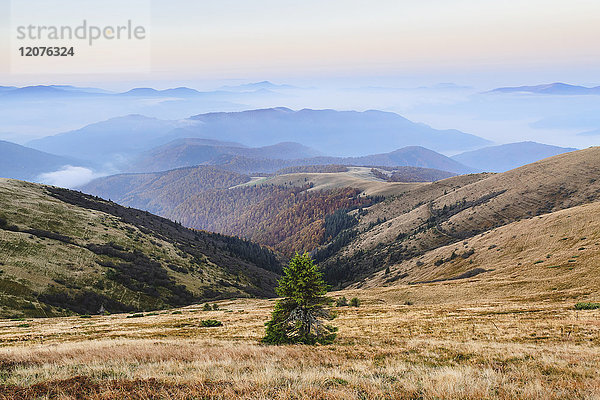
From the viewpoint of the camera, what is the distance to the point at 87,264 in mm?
69562

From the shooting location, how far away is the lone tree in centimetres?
1867

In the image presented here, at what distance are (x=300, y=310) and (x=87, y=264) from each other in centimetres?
6783

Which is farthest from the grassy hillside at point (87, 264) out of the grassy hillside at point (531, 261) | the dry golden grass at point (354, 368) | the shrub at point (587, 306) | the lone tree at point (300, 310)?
the shrub at point (587, 306)

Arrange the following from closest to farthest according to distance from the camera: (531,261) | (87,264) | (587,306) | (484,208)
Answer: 1. (587,306)
2. (531,261)
3. (87,264)
4. (484,208)

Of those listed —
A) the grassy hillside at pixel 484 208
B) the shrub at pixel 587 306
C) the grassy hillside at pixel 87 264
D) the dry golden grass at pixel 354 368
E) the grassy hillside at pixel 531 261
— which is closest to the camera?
the dry golden grass at pixel 354 368

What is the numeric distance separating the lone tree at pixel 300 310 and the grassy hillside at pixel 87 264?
46.9m

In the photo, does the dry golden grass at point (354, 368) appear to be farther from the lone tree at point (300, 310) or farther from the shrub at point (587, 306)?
the shrub at point (587, 306)

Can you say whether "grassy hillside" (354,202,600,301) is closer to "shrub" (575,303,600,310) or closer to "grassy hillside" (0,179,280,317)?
"shrub" (575,303,600,310)

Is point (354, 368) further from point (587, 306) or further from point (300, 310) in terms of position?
point (587, 306)

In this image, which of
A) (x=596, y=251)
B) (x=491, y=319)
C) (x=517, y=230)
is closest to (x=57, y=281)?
(x=491, y=319)

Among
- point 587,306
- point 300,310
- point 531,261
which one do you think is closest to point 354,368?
point 300,310

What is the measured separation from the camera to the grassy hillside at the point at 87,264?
54438mm

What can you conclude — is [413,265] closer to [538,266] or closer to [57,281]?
[538,266]

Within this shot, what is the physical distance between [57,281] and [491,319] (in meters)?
66.2
